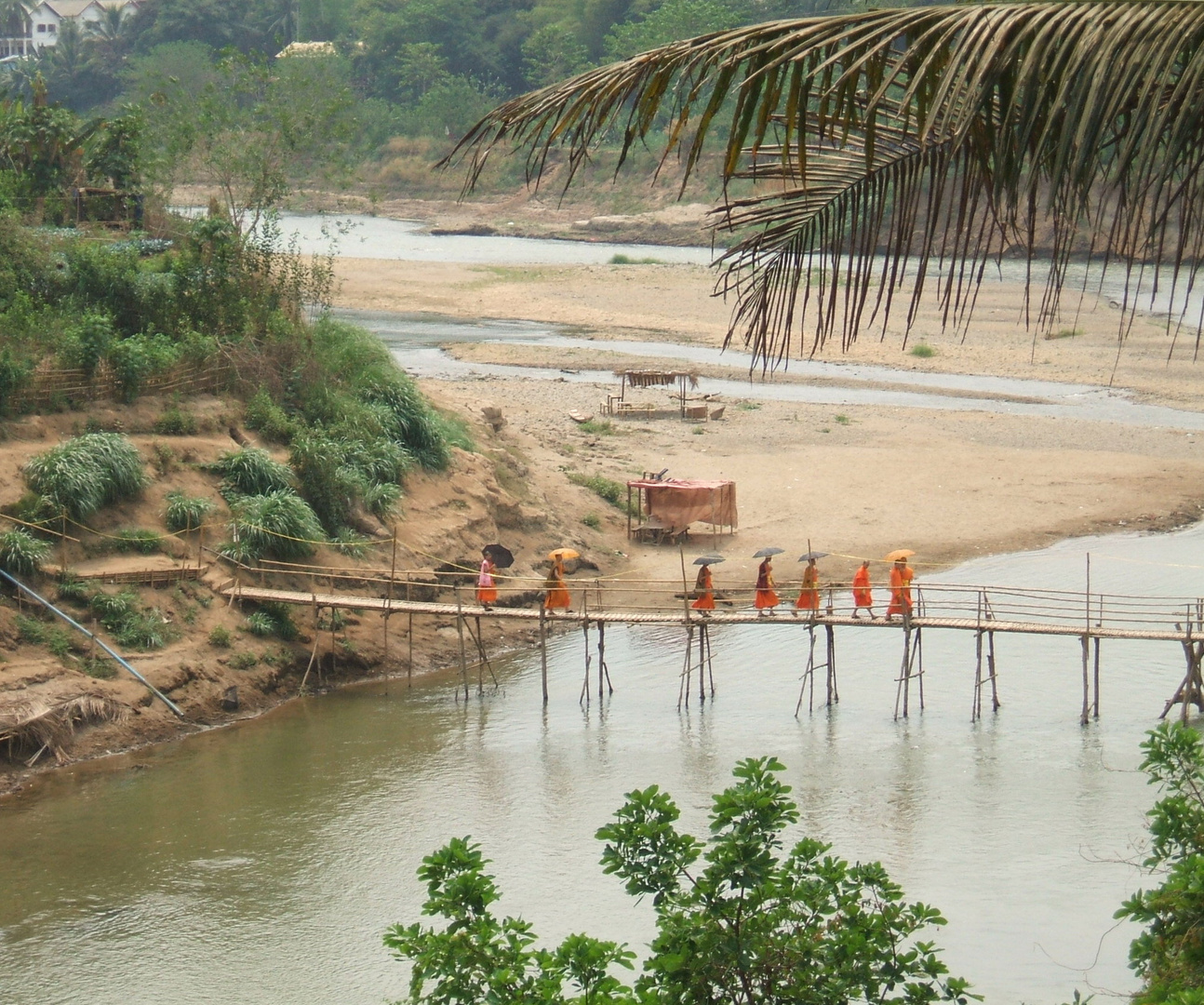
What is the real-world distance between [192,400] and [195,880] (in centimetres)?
1085

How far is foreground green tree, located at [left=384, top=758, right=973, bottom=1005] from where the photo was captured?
271 inches

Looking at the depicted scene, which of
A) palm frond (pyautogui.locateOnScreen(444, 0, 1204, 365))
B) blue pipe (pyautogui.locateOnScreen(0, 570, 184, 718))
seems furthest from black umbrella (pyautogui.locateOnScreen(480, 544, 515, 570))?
palm frond (pyautogui.locateOnScreen(444, 0, 1204, 365))

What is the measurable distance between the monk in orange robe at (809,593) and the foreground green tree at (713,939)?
12.9m

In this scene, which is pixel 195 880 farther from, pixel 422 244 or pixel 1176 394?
pixel 422 244

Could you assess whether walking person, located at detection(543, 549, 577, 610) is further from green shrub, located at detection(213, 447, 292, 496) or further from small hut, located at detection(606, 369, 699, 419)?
small hut, located at detection(606, 369, 699, 419)

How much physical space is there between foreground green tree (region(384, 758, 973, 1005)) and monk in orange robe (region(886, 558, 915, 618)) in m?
12.6

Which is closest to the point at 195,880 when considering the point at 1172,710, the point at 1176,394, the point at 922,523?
the point at 1172,710

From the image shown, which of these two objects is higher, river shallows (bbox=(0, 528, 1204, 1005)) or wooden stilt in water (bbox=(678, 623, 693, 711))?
wooden stilt in water (bbox=(678, 623, 693, 711))

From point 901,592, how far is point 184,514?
35.0 ft

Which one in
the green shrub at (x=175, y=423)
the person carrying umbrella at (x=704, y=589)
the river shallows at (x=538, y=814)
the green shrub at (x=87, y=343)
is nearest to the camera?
the river shallows at (x=538, y=814)

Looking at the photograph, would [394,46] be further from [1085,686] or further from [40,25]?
[1085,686]

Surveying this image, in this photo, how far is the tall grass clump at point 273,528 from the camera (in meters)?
22.7

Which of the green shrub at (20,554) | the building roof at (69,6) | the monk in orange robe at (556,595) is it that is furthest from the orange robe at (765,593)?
the building roof at (69,6)

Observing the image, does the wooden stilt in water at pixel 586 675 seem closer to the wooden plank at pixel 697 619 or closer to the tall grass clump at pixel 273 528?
the wooden plank at pixel 697 619
